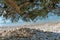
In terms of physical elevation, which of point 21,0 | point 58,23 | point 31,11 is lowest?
point 58,23

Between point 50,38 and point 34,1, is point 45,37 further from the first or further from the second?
point 34,1

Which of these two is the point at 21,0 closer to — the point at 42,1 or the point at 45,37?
the point at 42,1

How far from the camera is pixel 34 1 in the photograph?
2555 mm

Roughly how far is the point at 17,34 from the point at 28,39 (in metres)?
0.30

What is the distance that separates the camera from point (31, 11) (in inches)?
100

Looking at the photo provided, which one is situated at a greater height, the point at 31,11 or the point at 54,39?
the point at 31,11

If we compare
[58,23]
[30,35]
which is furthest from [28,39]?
[58,23]

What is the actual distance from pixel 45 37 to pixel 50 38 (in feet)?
0.41

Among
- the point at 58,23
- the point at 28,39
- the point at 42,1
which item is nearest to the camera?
the point at 42,1

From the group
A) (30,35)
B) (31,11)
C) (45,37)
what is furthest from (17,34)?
(31,11)

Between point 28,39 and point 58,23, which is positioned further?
point 58,23

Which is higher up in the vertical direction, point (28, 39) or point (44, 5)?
point (44, 5)

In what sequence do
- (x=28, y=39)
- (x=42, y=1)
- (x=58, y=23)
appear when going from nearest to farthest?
(x=42, y=1) → (x=28, y=39) → (x=58, y=23)

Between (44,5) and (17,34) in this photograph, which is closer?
(44,5)
